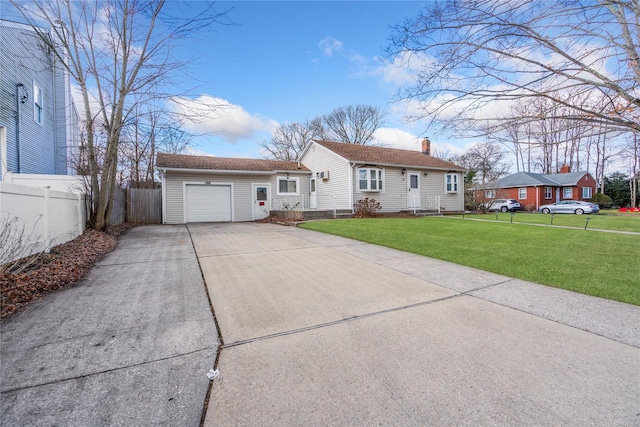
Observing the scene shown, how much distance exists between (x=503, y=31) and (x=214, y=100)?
7.36 meters

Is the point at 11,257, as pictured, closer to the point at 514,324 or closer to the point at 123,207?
the point at 514,324

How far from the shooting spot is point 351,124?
1330 inches

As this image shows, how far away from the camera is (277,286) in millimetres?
4230

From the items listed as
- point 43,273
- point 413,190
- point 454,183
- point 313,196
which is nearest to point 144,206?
point 313,196

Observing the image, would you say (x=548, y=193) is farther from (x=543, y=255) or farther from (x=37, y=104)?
(x=37, y=104)

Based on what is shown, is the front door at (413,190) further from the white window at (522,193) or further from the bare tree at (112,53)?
the white window at (522,193)

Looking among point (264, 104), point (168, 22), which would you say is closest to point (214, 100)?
point (168, 22)

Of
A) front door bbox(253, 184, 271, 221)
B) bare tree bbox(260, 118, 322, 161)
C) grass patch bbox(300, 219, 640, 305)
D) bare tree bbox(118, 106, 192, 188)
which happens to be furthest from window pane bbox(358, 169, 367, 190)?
bare tree bbox(260, 118, 322, 161)

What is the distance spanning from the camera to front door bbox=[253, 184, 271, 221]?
1634 cm

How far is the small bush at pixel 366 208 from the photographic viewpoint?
15.6 meters

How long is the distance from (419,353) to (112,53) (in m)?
11.4

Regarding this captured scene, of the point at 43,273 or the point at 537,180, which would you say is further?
the point at 537,180

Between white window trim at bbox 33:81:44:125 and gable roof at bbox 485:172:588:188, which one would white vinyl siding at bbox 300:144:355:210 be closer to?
white window trim at bbox 33:81:44:125

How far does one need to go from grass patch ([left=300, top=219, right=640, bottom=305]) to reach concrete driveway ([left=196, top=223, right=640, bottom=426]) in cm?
58
